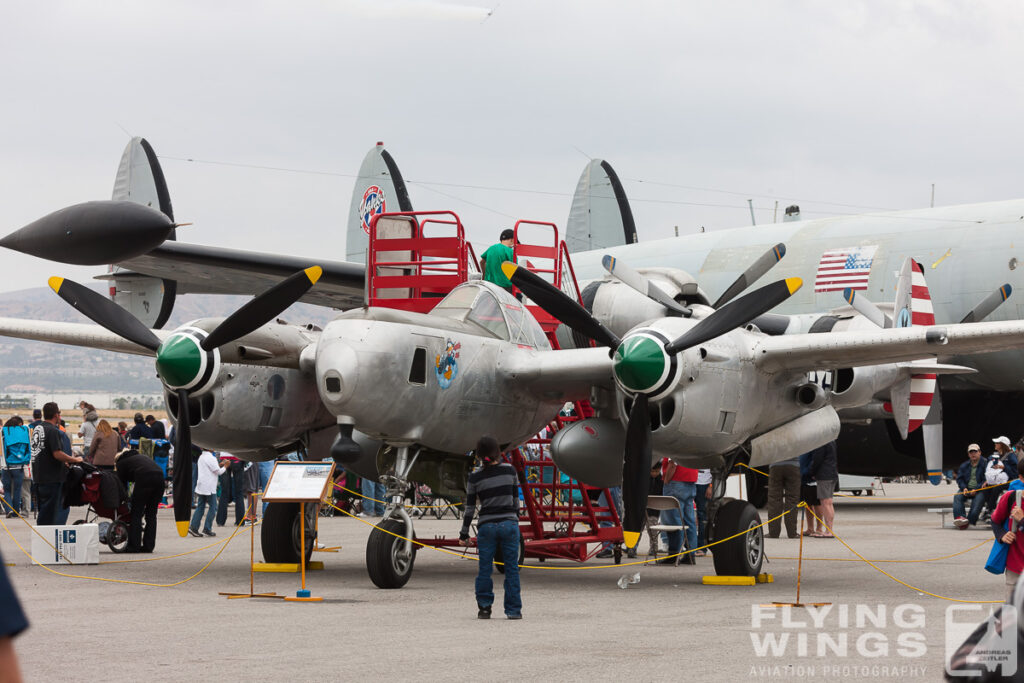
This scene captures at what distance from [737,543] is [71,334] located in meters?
8.38

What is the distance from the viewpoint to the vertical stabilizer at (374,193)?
29.7 metres

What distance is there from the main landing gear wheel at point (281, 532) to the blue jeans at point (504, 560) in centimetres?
469

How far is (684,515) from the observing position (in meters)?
16.2

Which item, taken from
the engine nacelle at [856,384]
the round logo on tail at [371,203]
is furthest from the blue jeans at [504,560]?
the round logo on tail at [371,203]

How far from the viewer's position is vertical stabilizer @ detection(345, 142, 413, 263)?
97.5 feet

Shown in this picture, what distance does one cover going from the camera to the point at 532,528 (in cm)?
1534

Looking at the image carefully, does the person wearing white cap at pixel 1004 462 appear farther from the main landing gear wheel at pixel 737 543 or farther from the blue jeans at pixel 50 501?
the blue jeans at pixel 50 501

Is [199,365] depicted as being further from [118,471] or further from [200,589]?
[118,471]

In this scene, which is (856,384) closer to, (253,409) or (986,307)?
(253,409)

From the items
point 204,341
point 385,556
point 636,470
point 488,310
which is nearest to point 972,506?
point 636,470

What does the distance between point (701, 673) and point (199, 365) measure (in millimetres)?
7189

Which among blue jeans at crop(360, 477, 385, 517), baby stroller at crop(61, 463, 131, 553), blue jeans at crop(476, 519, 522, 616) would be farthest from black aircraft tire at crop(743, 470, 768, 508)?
blue jeans at crop(476, 519, 522, 616)

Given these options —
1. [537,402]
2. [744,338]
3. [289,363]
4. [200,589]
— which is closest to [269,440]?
[289,363]

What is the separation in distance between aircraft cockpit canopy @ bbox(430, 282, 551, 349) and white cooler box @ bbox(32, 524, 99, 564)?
529 centimetres
